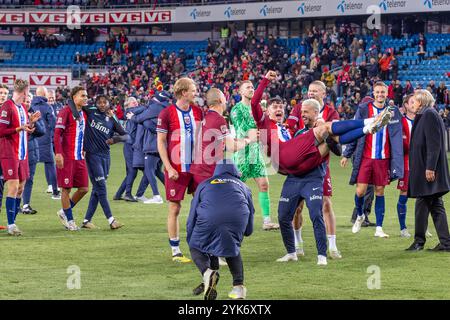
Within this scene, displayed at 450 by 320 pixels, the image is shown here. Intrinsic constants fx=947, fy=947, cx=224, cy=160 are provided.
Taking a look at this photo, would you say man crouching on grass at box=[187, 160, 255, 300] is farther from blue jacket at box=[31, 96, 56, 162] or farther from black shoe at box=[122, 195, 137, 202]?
blue jacket at box=[31, 96, 56, 162]

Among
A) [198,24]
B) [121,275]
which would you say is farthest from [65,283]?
[198,24]

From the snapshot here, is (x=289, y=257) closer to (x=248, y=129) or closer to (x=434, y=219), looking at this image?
(x=434, y=219)

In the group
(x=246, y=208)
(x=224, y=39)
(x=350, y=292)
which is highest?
(x=224, y=39)

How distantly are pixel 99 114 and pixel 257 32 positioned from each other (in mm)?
36625

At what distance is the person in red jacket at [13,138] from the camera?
13.2 m

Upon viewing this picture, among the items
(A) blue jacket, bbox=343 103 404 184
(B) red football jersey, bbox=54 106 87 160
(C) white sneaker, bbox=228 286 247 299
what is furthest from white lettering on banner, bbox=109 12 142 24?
(C) white sneaker, bbox=228 286 247 299

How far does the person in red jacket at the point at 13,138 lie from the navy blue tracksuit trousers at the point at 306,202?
4111mm

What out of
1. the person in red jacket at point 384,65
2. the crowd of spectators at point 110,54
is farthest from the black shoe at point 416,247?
the crowd of spectators at point 110,54

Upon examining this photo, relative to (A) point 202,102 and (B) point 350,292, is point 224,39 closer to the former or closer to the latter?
(A) point 202,102

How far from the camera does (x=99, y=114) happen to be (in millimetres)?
14250

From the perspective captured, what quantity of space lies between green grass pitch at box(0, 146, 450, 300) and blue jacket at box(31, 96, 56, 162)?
3343 mm

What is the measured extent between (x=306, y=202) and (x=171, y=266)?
1691 mm

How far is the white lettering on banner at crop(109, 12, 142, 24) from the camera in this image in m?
52.2

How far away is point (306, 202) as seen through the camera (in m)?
10.8
